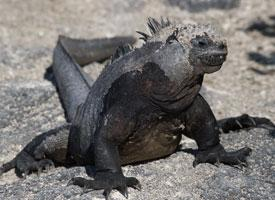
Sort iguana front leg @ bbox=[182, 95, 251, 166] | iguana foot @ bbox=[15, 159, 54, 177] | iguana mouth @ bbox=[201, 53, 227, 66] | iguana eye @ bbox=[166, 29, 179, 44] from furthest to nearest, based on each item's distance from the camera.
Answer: iguana foot @ bbox=[15, 159, 54, 177] < iguana front leg @ bbox=[182, 95, 251, 166] < iguana eye @ bbox=[166, 29, 179, 44] < iguana mouth @ bbox=[201, 53, 227, 66]

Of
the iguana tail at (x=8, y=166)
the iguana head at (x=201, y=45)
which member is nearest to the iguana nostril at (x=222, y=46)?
Result: the iguana head at (x=201, y=45)

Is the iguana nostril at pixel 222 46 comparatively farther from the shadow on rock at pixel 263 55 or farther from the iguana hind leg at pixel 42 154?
the shadow on rock at pixel 263 55

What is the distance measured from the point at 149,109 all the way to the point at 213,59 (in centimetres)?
63

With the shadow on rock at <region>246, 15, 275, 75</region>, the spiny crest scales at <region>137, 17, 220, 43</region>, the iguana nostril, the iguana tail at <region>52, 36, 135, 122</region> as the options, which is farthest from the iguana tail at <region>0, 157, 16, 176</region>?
the shadow on rock at <region>246, 15, 275, 75</region>

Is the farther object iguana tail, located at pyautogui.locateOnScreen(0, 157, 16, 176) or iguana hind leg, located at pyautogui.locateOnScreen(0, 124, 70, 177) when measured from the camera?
iguana tail, located at pyautogui.locateOnScreen(0, 157, 16, 176)

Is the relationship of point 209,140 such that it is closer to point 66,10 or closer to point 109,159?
point 109,159

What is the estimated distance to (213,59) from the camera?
14.5ft

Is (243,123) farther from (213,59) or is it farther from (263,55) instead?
(263,55)

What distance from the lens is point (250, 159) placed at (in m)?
5.30

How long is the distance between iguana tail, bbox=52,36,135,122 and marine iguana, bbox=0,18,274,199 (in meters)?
1.01

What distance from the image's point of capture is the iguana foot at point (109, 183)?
4.65 meters

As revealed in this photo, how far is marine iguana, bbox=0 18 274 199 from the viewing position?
14.8 ft

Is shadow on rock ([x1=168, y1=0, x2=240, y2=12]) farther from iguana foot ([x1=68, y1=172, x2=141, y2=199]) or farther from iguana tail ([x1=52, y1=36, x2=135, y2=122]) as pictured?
iguana foot ([x1=68, y1=172, x2=141, y2=199])

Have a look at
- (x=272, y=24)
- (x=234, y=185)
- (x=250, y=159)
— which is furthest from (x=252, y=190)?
(x=272, y=24)
